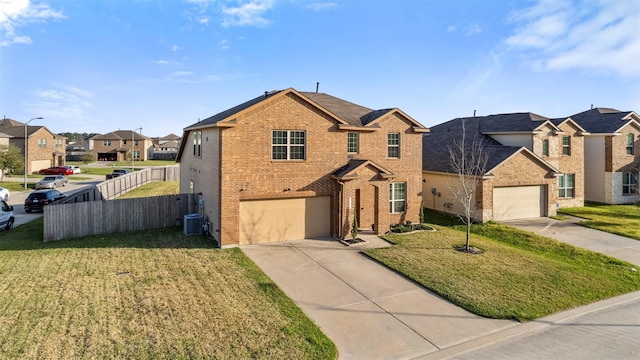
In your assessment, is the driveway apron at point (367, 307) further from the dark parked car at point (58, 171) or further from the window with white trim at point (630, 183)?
the dark parked car at point (58, 171)

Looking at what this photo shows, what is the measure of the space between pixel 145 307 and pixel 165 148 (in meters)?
108

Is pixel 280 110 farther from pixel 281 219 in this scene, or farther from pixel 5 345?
pixel 5 345

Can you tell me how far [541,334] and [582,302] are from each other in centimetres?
307

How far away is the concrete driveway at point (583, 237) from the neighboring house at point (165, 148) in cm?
8690

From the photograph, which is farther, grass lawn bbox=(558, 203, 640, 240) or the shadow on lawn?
grass lawn bbox=(558, 203, 640, 240)

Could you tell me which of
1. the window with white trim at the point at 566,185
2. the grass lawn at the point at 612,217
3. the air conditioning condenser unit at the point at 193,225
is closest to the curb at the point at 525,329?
the grass lawn at the point at 612,217

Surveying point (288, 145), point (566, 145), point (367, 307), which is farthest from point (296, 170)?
point (566, 145)

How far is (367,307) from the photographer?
1088cm

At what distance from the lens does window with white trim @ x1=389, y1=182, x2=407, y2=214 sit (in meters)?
21.4

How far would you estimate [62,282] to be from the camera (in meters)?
12.1

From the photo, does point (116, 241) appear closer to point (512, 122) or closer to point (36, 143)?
point (512, 122)

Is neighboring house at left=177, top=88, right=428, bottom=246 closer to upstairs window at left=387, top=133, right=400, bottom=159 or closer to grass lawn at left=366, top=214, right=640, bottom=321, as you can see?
upstairs window at left=387, top=133, right=400, bottom=159

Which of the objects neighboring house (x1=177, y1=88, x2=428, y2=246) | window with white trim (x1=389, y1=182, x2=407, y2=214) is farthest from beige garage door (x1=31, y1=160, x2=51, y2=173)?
window with white trim (x1=389, y1=182, x2=407, y2=214)

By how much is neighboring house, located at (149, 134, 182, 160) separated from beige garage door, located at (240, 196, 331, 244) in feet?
272
